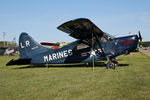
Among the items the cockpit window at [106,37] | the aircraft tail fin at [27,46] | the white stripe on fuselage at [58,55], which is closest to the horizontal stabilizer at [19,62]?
the aircraft tail fin at [27,46]

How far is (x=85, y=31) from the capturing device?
1034 centimetres

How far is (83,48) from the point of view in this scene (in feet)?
38.4

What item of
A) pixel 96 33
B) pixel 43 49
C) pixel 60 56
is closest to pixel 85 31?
pixel 96 33

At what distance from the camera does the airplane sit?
33.9ft

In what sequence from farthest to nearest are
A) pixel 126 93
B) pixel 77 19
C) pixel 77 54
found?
1. pixel 77 54
2. pixel 77 19
3. pixel 126 93

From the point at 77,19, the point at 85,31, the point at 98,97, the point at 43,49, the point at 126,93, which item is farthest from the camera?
the point at 43,49

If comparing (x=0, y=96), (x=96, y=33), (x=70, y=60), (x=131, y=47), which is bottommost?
(x=0, y=96)

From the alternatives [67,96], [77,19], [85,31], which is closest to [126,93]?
[67,96]

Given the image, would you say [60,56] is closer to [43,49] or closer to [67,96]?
[43,49]

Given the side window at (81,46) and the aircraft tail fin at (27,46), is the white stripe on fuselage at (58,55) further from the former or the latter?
the aircraft tail fin at (27,46)

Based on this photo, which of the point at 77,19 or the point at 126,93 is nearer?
the point at 126,93

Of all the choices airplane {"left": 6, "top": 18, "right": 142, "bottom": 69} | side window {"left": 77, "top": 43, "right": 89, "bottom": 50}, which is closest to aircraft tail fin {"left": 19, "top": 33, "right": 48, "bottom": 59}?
airplane {"left": 6, "top": 18, "right": 142, "bottom": 69}

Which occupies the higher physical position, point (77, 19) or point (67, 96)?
point (77, 19)

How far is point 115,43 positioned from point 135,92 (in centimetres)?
703
